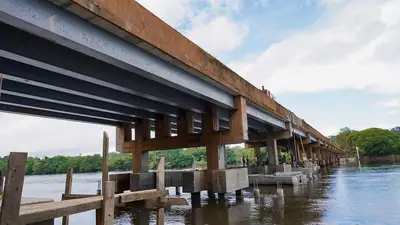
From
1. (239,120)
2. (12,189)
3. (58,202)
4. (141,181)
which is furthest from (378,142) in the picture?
(12,189)

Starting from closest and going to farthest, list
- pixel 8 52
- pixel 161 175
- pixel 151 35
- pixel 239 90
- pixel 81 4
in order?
1. pixel 81 4
2. pixel 8 52
3. pixel 151 35
4. pixel 161 175
5. pixel 239 90

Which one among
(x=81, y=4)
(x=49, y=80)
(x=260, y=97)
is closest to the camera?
(x=81, y=4)

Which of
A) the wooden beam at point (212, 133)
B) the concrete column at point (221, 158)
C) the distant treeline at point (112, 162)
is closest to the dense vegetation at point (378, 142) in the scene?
the distant treeline at point (112, 162)

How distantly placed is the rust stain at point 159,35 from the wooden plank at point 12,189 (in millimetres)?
2779

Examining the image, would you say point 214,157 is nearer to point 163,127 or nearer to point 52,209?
point 163,127

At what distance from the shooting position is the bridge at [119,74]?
18.4 ft

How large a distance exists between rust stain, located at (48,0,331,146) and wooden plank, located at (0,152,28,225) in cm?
278

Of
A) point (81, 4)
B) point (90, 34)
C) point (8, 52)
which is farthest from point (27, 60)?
point (81, 4)

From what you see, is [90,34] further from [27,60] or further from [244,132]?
[244,132]

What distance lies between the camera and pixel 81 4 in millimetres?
5266

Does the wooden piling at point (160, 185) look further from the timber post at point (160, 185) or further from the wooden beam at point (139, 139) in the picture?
the wooden beam at point (139, 139)

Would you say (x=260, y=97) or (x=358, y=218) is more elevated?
(x=260, y=97)

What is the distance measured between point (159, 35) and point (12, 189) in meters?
4.90

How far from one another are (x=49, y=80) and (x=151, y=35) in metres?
3.50
